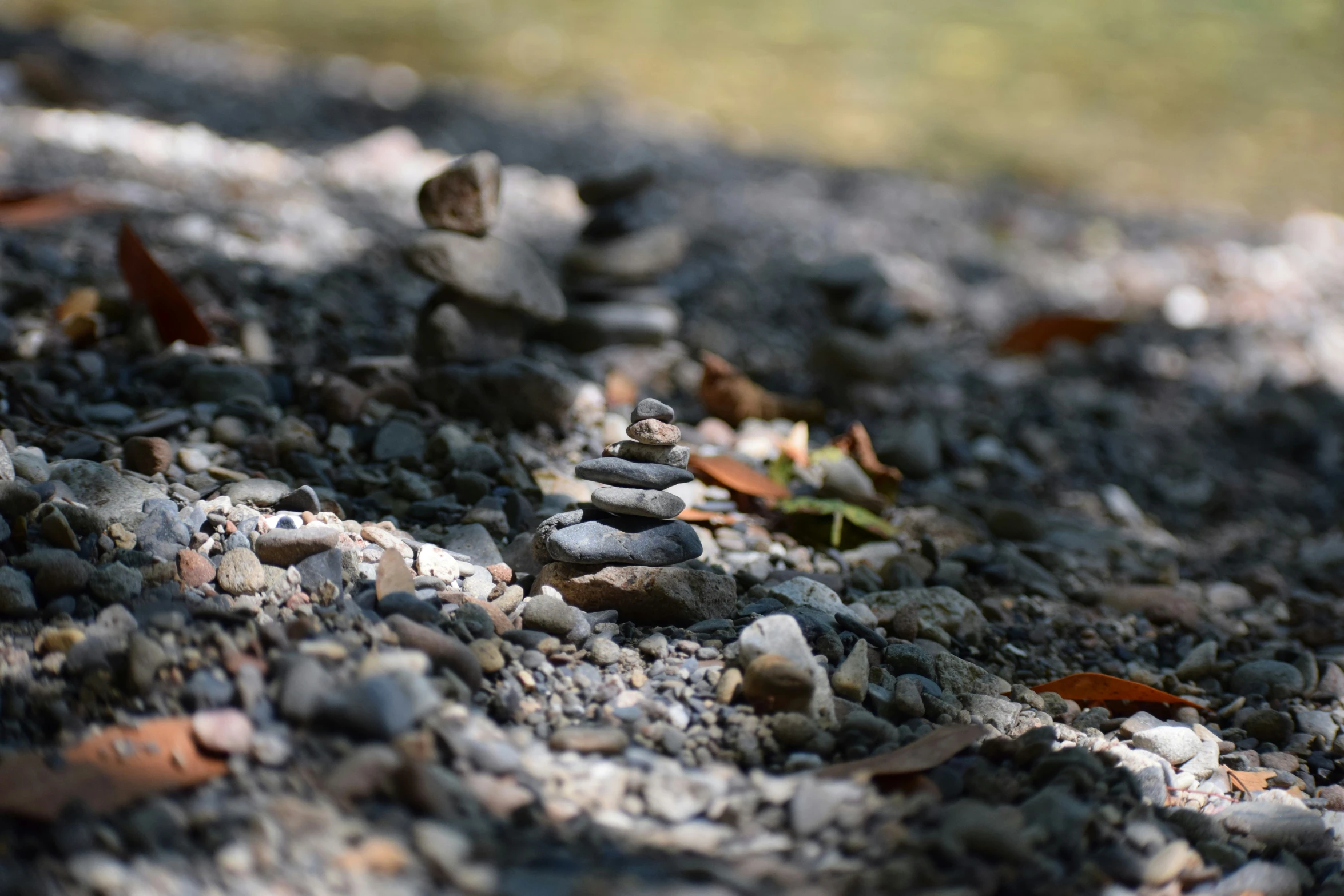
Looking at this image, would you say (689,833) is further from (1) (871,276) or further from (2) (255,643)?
(1) (871,276)

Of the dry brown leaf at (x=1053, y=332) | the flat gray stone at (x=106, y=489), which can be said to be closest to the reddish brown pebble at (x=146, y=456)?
the flat gray stone at (x=106, y=489)

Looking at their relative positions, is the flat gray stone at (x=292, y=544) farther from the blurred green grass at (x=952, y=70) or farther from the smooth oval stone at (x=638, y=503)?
the blurred green grass at (x=952, y=70)

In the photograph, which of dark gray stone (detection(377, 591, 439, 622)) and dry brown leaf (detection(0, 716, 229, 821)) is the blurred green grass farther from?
dry brown leaf (detection(0, 716, 229, 821))

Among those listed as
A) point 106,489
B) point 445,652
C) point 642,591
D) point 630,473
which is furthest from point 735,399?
point 106,489

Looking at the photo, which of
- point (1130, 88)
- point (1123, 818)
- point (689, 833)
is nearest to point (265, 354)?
point (689, 833)

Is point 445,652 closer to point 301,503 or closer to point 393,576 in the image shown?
point 393,576

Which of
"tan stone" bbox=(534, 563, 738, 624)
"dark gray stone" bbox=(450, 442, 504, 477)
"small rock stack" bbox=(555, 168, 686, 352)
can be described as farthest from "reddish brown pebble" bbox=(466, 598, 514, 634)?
"small rock stack" bbox=(555, 168, 686, 352)
